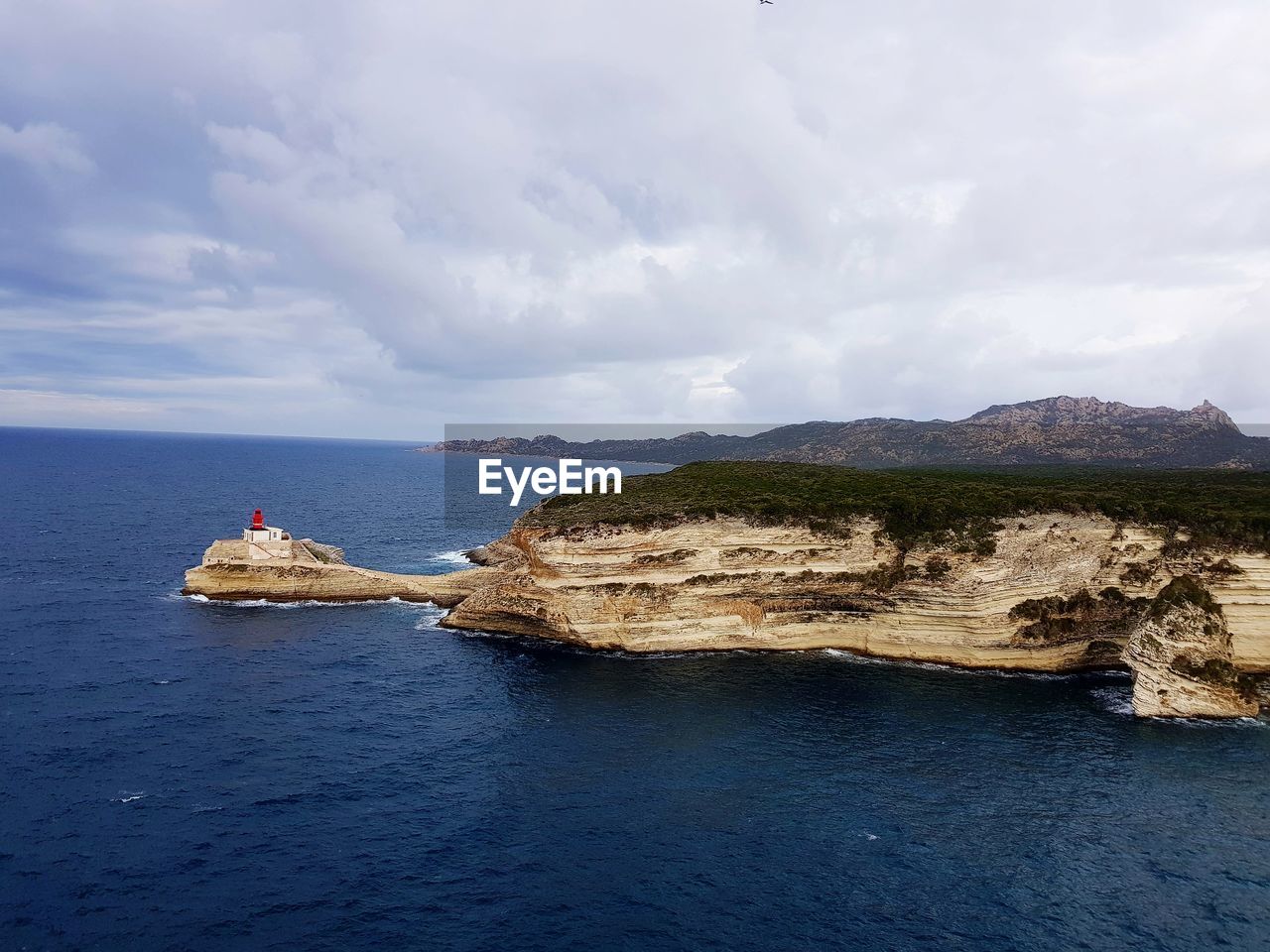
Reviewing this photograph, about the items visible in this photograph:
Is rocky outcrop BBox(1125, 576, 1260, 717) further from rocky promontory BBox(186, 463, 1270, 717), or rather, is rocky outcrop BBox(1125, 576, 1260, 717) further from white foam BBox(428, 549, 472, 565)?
white foam BBox(428, 549, 472, 565)

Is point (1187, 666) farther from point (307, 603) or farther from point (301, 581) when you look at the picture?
point (301, 581)

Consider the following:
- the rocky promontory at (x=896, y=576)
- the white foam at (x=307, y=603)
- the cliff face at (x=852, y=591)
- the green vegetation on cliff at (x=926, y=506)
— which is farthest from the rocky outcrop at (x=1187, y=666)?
the white foam at (x=307, y=603)

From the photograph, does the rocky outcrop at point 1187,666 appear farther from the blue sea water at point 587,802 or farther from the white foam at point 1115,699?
the blue sea water at point 587,802

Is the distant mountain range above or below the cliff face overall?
above

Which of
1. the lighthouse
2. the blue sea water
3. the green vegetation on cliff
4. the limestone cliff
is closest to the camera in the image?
the blue sea water

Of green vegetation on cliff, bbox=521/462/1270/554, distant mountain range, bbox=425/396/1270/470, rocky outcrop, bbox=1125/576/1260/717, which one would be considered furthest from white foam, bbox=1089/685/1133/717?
distant mountain range, bbox=425/396/1270/470

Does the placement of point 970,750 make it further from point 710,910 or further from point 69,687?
point 69,687
